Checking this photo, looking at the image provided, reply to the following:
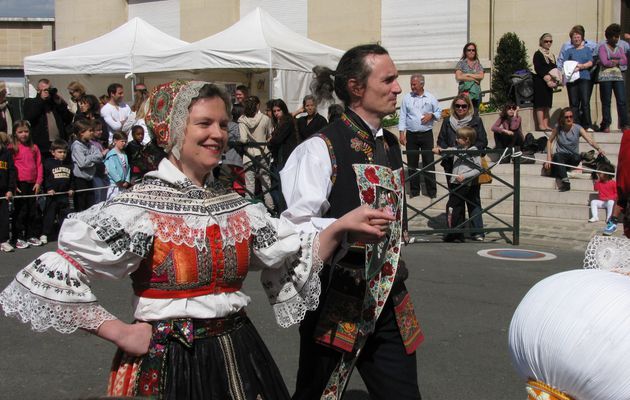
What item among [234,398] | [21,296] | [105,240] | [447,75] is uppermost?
[447,75]

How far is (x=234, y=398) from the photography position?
2.61 metres

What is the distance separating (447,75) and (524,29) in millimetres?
2499

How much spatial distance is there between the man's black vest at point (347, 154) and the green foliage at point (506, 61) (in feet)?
45.8

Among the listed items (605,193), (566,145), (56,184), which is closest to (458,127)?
(566,145)

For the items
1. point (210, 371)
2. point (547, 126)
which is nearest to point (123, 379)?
point (210, 371)

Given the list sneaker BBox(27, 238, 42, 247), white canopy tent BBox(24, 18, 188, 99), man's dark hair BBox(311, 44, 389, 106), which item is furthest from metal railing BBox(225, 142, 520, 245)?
man's dark hair BBox(311, 44, 389, 106)

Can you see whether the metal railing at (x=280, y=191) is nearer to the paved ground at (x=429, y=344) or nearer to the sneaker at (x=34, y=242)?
the paved ground at (x=429, y=344)

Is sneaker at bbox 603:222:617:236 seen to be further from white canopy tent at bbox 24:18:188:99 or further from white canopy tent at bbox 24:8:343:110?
white canopy tent at bbox 24:18:188:99

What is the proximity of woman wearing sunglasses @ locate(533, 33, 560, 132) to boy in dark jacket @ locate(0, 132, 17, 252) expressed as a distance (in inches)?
382

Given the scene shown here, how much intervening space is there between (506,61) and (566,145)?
552 cm

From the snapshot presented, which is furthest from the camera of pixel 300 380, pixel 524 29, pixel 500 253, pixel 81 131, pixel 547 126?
pixel 524 29

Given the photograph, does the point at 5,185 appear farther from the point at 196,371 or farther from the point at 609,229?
the point at 196,371

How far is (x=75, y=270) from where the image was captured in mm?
2547

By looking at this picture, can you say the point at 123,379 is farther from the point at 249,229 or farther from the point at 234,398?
the point at 249,229
